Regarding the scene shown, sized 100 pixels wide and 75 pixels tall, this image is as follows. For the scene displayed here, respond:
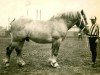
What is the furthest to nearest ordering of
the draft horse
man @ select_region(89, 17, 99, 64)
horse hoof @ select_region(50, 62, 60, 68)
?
1. man @ select_region(89, 17, 99, 64)
2. horse hoof @ select_region(50, 62, 60, 68)
3. the draft horse

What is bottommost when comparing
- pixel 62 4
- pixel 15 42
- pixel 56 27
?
pixel 15 42

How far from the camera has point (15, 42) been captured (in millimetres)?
5711

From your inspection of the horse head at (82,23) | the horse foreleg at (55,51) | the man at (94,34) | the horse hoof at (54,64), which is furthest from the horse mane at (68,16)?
the horse hoof at (54,64)

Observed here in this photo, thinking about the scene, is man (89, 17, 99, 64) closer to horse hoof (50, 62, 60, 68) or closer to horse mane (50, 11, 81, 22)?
horse mane (50, 11, 81, 22)

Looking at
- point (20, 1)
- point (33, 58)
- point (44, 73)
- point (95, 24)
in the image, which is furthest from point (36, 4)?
point (44, 73)

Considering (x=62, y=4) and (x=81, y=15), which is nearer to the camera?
(x=81, y=15)

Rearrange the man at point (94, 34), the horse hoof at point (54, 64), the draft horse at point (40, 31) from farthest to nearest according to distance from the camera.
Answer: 1. the man at point (94, 34)
2. the horse hoof at point (54, 64)
3. the draft horse at point (40, 31)

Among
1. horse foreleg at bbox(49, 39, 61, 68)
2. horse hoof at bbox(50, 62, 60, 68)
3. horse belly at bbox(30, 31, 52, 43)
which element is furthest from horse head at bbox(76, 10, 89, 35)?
horse hoof at bbox(50, 62, 60, 68)

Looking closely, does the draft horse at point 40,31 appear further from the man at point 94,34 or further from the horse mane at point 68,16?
the man at point 94,34

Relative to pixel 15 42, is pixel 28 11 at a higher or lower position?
higher

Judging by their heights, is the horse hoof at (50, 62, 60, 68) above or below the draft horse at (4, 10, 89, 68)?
below

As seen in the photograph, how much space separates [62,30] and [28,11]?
2.89 metres

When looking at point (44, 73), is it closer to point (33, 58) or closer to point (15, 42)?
point (15, 42)

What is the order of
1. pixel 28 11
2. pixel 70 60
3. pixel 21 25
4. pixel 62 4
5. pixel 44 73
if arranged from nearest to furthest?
pixel 44 73 < pixel 21 25 < pixel 70 60 < pixel 62 4 < pixel 28 11
